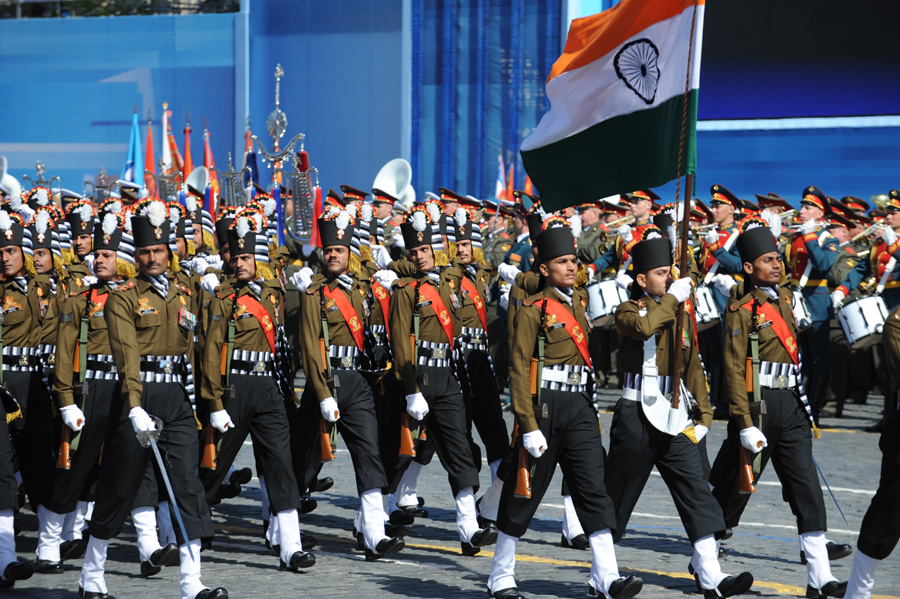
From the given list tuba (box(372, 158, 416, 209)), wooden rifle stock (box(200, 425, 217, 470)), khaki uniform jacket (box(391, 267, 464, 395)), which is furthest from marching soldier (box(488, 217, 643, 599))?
tuba (box(372, 158, 416, 209))

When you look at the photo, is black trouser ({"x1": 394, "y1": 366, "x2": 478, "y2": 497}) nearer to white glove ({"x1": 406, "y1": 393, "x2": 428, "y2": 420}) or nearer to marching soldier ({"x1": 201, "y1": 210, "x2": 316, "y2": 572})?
white glove ({"x1": 406, "y1": 393, "x2": 428, "y2": 420})

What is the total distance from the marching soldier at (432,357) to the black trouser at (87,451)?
204cm

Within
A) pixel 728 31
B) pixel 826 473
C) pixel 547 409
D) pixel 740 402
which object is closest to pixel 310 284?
pixel 547 409

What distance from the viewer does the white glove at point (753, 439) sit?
7.73m

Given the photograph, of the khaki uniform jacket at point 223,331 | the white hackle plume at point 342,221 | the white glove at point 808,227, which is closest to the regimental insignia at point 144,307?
the khaki uniform jacket at point 223,331

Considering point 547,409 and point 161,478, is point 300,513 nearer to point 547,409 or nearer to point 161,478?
point 161,478

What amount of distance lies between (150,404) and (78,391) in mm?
616

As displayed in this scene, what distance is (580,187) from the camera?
8180mm

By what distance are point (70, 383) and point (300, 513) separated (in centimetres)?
284

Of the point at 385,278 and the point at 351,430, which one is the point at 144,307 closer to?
the point at 351,430

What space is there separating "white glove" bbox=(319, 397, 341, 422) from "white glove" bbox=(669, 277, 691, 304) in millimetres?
2545

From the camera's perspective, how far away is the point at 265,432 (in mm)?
8508

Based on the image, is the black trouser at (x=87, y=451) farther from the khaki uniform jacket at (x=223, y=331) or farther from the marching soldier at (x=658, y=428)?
the marching soldier at (x=658, y=428)

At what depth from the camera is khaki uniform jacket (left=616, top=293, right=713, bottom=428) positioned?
286 inches
